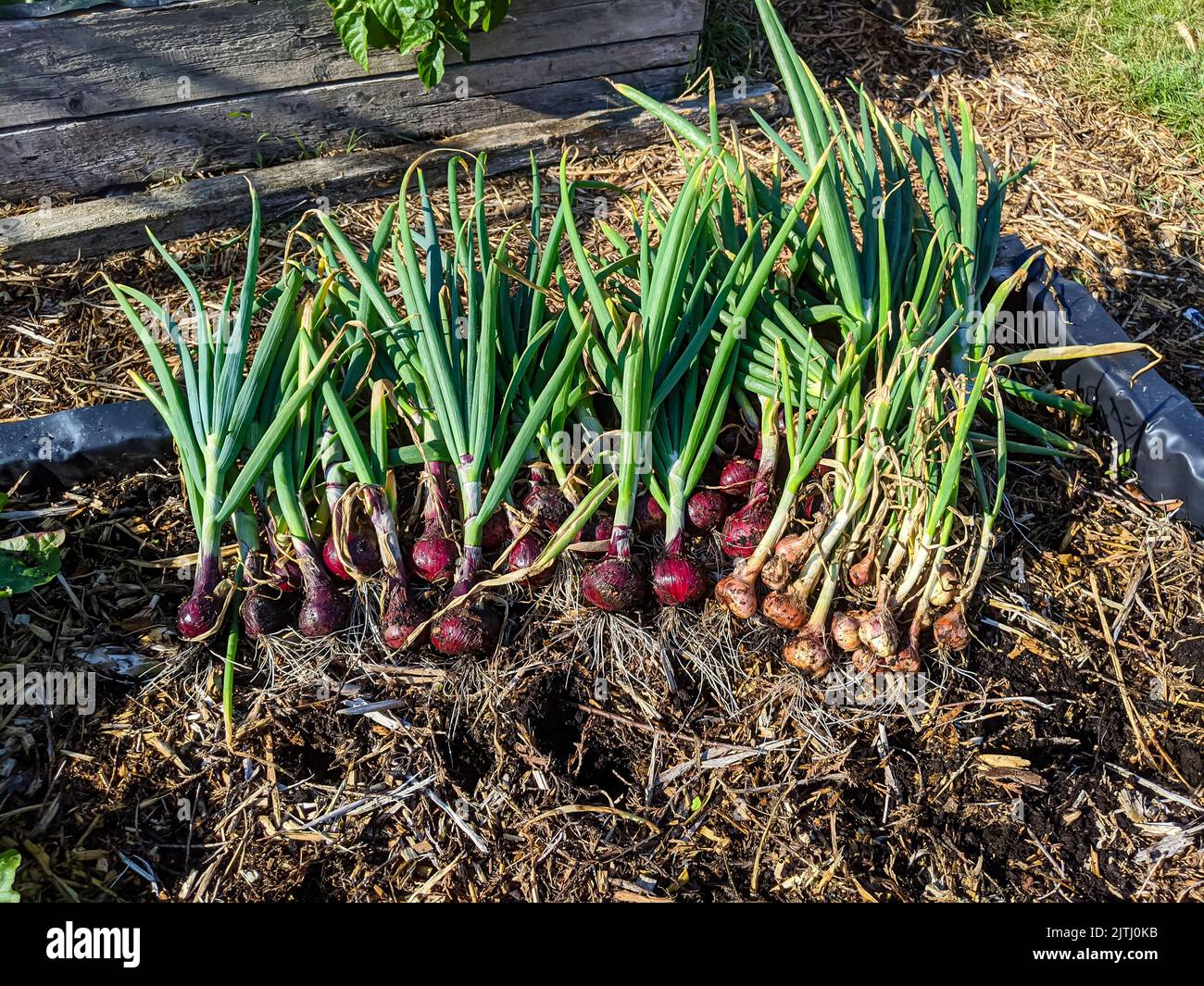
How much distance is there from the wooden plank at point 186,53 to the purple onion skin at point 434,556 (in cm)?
159

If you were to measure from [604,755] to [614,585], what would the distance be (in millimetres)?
299

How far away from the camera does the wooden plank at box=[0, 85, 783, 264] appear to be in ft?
8.12

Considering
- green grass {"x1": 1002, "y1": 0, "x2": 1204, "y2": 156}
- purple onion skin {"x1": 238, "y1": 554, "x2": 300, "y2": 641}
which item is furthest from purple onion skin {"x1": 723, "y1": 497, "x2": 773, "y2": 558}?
green grass {"x1": 1002, "y1": 0, "x2": 1204, "y2": 156}

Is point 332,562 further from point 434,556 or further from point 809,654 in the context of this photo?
point 809,654

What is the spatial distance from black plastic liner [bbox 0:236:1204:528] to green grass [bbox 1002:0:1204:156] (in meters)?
1.37

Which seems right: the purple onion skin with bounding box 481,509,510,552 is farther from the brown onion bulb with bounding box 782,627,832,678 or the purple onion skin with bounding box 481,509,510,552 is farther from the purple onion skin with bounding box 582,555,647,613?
the brown onion bulb with bounding box 782,627,832,678

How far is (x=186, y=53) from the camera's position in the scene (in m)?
2.48

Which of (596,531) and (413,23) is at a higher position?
(413,23)

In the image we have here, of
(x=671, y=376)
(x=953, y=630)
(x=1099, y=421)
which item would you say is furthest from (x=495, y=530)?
(x=1099, y=421)

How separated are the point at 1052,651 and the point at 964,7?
9.25 feet

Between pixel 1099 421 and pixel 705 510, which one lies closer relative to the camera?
pixel 705 510

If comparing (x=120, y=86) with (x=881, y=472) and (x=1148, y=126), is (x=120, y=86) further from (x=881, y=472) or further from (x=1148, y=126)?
(x=1148, y=126)

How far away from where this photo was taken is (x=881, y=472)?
1.72m

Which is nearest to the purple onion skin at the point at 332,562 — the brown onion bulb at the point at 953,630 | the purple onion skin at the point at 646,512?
the purple onion skin at the point at 646,512
